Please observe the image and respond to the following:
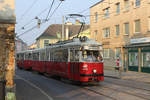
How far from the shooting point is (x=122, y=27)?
29.4m

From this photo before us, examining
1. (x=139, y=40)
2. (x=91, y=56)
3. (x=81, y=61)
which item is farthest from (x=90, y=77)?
(x=139, y=40)

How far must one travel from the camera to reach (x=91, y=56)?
1484cm

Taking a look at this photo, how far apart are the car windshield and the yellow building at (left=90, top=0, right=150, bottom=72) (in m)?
7.28

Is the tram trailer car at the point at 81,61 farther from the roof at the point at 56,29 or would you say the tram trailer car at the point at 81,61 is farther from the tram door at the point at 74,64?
the roof at the point at 56,29

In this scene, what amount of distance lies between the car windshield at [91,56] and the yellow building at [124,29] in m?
7.28

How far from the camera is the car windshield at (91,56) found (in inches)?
576

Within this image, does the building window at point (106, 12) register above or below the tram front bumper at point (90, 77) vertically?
above

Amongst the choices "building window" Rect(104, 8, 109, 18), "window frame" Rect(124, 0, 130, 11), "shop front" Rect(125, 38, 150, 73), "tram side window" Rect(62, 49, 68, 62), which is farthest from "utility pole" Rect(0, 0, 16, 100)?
"building window" Rect(104, 8, 109, 18)

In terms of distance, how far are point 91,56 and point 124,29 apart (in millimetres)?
15406

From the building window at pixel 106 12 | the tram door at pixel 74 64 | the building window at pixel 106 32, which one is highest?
the building window at pixel 106 12

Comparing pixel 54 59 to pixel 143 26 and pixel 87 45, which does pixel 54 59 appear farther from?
pixel 143 26

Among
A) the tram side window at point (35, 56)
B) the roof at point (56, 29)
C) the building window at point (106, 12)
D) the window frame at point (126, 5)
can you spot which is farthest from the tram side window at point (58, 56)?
the roof at point (56, 29)

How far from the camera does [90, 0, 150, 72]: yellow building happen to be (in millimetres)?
25406

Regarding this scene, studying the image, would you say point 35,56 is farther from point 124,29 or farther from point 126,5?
point 126,5
